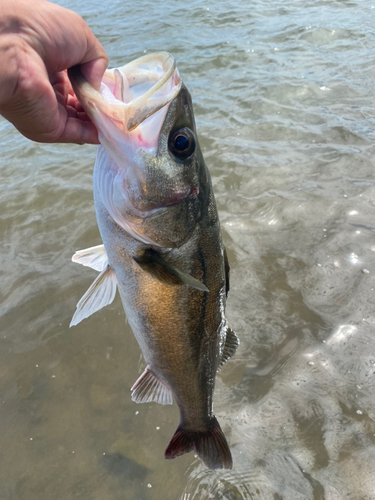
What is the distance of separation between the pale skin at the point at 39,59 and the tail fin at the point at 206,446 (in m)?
1.86

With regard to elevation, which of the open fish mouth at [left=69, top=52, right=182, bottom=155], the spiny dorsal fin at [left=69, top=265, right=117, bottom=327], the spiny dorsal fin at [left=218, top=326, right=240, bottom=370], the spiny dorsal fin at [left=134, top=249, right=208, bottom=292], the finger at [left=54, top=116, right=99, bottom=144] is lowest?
the spiny dorsal fin at [left=218, top=326, right=240, bottom=370]

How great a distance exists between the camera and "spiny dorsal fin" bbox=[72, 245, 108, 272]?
2176 millimetres

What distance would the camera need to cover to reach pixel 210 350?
2127 millimetres

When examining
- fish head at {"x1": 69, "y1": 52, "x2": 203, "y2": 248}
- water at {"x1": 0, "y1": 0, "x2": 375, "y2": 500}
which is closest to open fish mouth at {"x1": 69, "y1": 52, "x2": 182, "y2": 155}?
fish head at {"x1": 69, "y1": 52, "x2": 203, "y2": 248}

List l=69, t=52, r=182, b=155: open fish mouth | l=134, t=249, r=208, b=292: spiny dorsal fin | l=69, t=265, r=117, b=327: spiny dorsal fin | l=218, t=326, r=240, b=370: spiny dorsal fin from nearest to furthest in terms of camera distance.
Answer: l=69, t=52, r=182, b=155: open fish mouth, l=134, t=249, r=208, b=292: spiny dorsal fin, l=69, t=265, r=117, b=327: spiny dorsal fin, l=218, t=326, r=240, b=370: spiny dorsal fin

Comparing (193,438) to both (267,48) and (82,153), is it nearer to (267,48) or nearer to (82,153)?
(82,153)

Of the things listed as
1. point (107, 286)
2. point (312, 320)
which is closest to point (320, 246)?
point (312, 320)

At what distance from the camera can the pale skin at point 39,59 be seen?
4.16ft

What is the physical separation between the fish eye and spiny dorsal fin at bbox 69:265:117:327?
2.45ft

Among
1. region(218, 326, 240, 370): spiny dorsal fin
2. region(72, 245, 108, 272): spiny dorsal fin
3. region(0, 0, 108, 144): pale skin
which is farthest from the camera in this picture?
region(218, 326, 240, 370): spiny dorsal fin

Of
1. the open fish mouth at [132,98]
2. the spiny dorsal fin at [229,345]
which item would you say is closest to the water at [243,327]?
the spiny dorsal fin at [229,345]

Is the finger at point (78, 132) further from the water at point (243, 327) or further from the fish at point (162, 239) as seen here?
the water at point (243, 327)

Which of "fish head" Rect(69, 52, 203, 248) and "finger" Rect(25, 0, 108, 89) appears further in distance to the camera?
"fish head" Rect(69, 52, 203, 248)

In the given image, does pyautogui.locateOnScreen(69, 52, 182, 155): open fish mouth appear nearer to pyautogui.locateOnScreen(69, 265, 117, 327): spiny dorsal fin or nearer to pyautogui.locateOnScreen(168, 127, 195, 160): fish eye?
pyautogui.locateOnScreen(168, 127, 195, 160): fish eye
